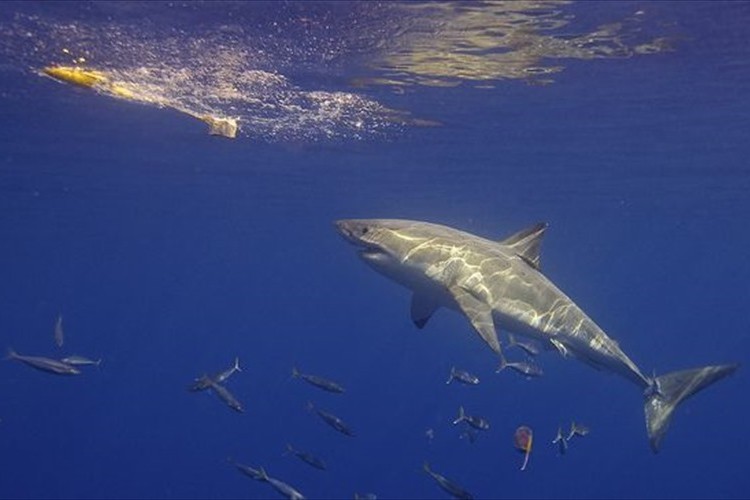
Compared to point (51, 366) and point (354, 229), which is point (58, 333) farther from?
point (354, 229)

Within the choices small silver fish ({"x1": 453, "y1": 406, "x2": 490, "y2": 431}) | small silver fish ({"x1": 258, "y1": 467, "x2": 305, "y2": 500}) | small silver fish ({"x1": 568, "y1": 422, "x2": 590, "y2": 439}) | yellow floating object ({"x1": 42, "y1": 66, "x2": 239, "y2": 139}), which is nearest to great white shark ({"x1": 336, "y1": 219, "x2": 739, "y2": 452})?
small silver fish ({"x1": 568, "y1": 422, "x2": 590, "y2": 439})

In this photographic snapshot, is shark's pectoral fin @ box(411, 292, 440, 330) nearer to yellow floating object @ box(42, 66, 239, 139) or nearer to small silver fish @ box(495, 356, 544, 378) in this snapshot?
small silver fish @ box(495, 356, 544, 378)

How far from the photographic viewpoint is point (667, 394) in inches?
424

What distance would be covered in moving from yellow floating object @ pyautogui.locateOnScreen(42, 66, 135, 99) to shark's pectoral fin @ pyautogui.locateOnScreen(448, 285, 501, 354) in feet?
22.0

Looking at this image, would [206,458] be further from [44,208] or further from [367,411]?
[44,208]

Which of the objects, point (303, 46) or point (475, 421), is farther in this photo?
point (303, 46)

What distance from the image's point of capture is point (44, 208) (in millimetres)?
36812

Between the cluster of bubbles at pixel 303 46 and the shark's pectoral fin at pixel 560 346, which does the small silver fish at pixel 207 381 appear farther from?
the cluster of bubbles at pixel 303 46

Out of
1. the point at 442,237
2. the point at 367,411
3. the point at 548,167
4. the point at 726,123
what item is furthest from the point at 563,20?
the point at 367,411

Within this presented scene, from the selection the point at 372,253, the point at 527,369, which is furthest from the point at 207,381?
the point at 527,369

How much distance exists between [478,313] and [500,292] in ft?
2.73

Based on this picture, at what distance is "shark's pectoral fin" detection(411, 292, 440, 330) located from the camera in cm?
1054

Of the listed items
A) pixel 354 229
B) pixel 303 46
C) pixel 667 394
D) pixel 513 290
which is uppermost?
pixel 303 46

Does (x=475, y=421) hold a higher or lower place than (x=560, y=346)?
lower
